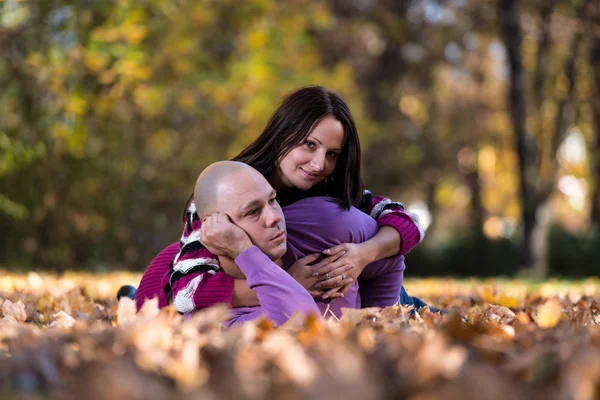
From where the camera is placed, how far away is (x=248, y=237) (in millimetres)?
3152

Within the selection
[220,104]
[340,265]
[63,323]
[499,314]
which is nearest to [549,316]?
[499,314]

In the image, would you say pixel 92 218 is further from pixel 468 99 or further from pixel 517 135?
pixel 468 99

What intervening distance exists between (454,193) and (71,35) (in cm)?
2714

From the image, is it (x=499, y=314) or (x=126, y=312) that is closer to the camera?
(x=126, y=312)

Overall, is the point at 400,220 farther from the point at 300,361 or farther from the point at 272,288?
the point at 300,361

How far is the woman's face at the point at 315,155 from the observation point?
149 inches

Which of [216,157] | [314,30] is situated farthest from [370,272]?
[314,30]

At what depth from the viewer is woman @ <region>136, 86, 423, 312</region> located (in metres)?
3.38

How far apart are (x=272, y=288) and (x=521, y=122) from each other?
11.5 m

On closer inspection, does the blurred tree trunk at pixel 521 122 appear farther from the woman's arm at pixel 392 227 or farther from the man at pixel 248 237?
the man at pixel 248 237

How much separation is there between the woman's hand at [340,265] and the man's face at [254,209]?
0.25m

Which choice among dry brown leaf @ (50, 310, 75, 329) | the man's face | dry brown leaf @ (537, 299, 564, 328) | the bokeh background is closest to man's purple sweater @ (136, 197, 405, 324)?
the man's face

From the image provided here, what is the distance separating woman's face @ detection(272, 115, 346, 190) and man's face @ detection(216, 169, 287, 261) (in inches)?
24.2

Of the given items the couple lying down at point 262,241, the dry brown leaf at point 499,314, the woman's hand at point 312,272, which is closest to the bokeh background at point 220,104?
the couple lying down at point 262,241
